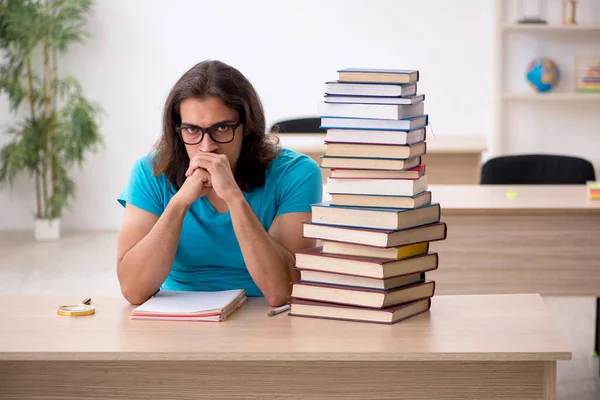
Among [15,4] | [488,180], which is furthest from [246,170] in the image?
[15,4]

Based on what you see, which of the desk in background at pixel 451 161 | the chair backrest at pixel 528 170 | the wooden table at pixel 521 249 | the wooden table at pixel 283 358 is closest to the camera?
the wooden table at pixel 283 358

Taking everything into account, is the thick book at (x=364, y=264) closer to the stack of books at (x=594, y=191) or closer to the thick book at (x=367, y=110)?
the thick book at (x=367, y=110)

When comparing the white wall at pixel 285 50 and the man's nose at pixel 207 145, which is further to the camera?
the white wall at pixel 285 50

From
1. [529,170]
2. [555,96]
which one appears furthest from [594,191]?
[555,96]

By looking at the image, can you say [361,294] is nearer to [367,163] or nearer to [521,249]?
[367,163]

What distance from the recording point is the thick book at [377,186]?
1.89 m

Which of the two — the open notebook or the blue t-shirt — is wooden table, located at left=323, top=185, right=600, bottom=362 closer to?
the blue t-shirt

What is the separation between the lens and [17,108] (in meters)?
6.50

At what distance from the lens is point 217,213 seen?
2.27 meters

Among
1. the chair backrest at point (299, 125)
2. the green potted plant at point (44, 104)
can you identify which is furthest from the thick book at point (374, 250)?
the green potted plant at point (44, 104)

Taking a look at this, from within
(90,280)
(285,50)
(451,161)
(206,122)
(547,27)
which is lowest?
(90,280)

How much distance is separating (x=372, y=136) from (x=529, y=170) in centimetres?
266

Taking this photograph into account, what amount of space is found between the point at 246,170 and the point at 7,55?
4.66 metres

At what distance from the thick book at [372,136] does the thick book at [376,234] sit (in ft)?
0.61
